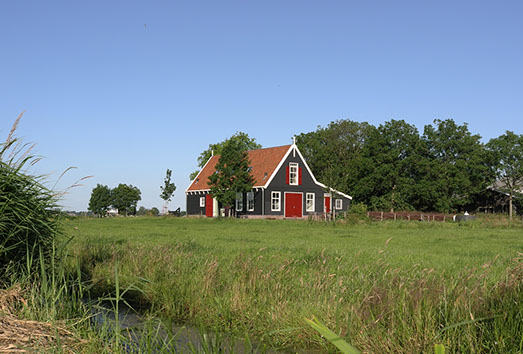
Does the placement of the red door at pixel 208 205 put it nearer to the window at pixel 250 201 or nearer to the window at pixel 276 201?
the window at pixel 250 201

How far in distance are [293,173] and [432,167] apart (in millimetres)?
20652

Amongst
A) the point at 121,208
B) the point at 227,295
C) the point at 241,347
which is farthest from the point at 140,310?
the point at 121,208

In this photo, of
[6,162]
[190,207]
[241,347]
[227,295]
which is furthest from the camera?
[190,207]

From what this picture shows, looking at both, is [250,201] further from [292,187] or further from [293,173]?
[293,173]

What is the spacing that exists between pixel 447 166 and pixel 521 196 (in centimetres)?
945

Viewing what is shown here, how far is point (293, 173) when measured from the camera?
159ft

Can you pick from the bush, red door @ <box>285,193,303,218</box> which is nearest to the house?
red door @ <box>285,193,303,218</box>

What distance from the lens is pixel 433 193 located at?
57594mm

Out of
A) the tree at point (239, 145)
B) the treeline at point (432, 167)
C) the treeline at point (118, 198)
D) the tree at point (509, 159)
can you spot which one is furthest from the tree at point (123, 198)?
the tree at point (509, 159)

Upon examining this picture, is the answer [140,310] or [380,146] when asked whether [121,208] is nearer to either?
[380,146]

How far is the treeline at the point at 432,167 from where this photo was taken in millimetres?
58594

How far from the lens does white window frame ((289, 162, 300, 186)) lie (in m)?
48.1

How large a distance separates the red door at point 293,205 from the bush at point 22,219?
137ft

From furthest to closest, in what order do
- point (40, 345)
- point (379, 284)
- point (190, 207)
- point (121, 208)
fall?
point (121, 208), point (190, 207), point (379, 284), point (40, 345)
